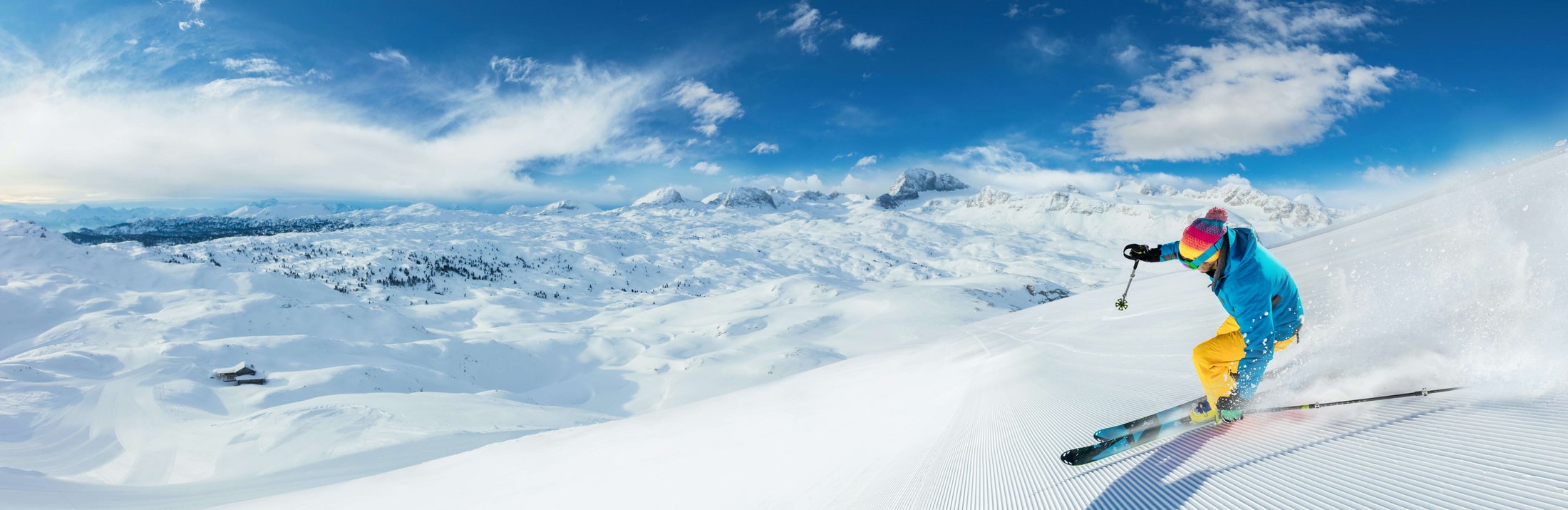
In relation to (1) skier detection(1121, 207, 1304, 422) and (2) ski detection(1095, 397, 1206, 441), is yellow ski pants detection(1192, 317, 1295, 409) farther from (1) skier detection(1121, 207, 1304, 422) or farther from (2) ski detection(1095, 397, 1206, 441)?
(2) ski detection(1095, 397, 1206, 441)

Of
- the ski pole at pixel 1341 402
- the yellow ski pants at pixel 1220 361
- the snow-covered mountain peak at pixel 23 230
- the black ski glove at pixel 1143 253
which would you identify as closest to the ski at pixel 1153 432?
the ski pole at pixel 1341 402

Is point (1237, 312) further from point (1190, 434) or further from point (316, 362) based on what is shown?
point (316, 362)

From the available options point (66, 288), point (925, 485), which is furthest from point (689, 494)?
point (66, 288)

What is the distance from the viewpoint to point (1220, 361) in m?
5.15

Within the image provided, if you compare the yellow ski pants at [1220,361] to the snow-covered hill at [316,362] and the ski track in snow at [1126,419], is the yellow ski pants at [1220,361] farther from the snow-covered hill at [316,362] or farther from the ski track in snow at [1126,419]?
the snow-covered hill at [316,362]

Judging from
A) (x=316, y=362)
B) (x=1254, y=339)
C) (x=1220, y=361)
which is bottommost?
(x=316, y=362)

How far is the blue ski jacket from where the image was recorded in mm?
5090

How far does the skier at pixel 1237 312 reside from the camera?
498 cm

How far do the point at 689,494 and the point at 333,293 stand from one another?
13587 centimetres

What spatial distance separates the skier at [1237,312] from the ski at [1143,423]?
15 centimetres

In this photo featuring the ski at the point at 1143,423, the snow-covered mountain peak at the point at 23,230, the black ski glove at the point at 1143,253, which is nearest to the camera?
the ski at the point at 1143,423

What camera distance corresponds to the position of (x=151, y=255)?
17862cm

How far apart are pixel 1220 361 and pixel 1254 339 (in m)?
0.38

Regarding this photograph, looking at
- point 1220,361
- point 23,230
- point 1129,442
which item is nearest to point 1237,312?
point 1220,361
